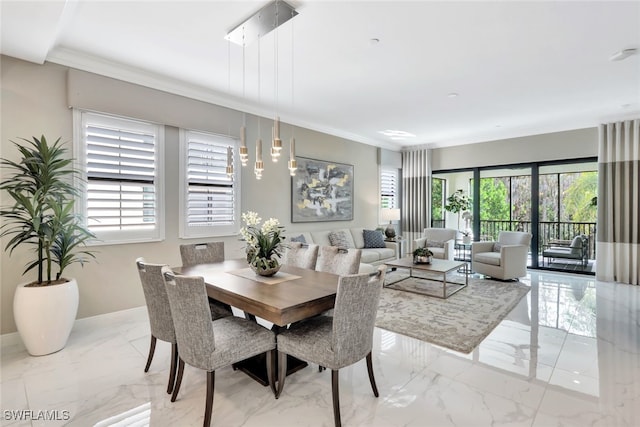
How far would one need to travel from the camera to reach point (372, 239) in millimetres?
6457

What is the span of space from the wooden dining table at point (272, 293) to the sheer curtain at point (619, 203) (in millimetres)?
5687

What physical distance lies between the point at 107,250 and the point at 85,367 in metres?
1.36

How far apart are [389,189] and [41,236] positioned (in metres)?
6.74

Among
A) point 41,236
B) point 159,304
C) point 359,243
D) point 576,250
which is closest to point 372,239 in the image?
point 359,243

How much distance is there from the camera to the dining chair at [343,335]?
75.0 inches

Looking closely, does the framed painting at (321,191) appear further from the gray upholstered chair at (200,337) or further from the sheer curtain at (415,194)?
the gray upholstered chair at (200,337)

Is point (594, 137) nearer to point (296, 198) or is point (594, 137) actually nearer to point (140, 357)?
point (296, 198)

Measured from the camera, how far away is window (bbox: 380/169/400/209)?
7757 millimetres

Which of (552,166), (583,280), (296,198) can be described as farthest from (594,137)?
(296,198)

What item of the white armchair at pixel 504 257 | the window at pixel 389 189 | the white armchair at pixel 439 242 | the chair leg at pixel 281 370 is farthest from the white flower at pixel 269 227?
the window at pixel 389 189

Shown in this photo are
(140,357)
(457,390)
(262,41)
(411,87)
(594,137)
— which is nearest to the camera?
(457,390)

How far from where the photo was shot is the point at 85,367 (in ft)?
8.66

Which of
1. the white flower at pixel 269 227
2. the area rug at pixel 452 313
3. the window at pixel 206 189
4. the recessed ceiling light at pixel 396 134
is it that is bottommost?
the area rug at pixel 452 313

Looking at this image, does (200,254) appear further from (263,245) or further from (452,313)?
(452,313)
